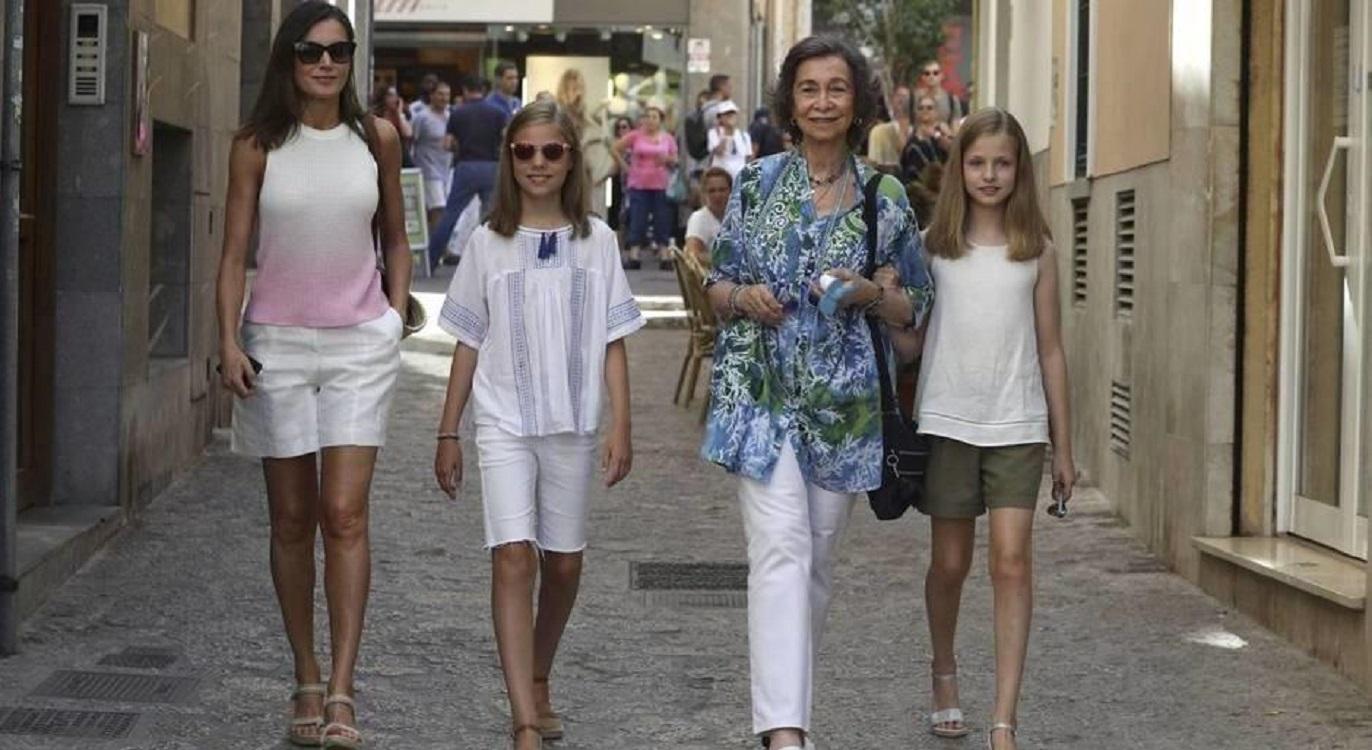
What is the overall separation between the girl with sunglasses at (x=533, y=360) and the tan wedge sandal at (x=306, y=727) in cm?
63

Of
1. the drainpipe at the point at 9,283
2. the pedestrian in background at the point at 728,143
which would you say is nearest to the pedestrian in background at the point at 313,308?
the drainpipe at the point at 9,283

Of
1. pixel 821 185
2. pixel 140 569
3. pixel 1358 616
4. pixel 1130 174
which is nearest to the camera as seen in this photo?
pixel 821 185

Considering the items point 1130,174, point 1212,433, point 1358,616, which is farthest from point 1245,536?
point 1130,174

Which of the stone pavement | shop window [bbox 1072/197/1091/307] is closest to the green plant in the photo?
shop window [bbox 1072/197/1091/307]

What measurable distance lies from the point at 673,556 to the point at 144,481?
2222mm

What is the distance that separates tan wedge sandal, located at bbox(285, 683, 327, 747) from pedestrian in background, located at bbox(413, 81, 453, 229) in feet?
72.0

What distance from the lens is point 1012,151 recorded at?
23.6ft

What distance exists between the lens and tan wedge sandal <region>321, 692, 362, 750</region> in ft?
22.9

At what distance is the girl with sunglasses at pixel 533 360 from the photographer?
6914mm

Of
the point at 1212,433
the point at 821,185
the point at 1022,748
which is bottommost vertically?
the point at 1022,748

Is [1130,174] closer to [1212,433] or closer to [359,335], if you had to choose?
[1212,433]

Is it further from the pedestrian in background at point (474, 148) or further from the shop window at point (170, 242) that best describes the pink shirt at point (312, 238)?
the pedestrian in background at point (474, 148)

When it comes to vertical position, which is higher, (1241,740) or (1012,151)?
(1012,151)

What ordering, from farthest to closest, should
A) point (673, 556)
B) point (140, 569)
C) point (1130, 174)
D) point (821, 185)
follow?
point (1130, 174) → point (673, 556) → point (140, 569) → point (821, 185)
